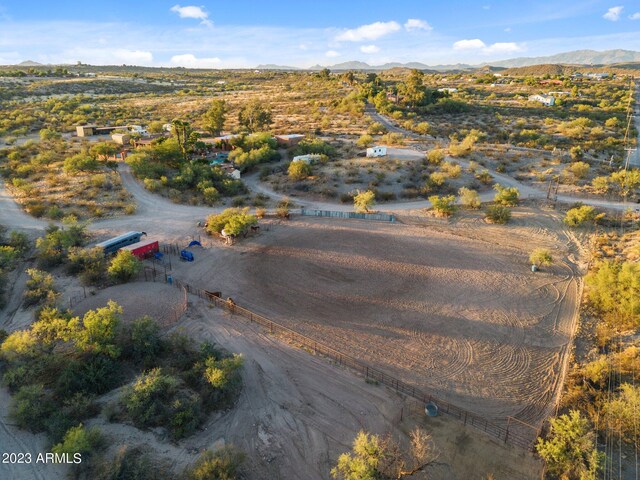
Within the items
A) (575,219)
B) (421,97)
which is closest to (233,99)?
(421,97)

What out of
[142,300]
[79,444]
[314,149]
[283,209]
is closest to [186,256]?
[142,300]

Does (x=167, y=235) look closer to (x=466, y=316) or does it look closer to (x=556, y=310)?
(x=466, y=316)

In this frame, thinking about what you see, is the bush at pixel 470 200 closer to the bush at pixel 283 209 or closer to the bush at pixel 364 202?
the bush at pixel 364 202

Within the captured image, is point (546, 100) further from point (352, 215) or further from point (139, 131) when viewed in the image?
point (139, 131)

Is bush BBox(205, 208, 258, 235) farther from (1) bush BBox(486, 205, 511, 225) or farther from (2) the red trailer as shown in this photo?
(1) bush BBox(486, 205, 511, 225)

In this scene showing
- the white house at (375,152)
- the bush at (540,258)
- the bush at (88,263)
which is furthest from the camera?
the white house at (375,152)

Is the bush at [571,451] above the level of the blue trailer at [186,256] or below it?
below

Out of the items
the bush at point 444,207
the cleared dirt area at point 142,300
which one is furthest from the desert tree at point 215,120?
the cleared dirt area at point 142,300
